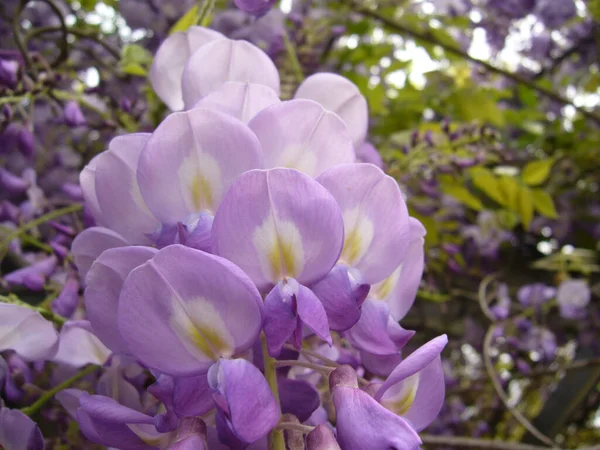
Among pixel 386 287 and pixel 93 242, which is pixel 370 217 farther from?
pixel 93 242

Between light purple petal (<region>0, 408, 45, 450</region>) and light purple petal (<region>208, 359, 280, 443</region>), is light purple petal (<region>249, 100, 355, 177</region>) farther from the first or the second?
light purple petal (<region>0, 408, 45, 450</region>)

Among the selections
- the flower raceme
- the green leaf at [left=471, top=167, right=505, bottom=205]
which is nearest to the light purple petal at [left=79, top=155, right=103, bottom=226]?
the flower raceme

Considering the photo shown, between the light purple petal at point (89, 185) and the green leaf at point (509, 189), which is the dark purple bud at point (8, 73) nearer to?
the light purple petal at point (89, 185)

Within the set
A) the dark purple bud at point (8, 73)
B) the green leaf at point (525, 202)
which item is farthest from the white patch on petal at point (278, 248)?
the green leaf at point (525, 202)

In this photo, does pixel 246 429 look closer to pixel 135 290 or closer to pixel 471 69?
pixel 135 290

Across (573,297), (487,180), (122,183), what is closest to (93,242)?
(122,183)

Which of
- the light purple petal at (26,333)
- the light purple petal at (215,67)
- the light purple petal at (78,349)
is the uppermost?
the light purple petal at (215,67)

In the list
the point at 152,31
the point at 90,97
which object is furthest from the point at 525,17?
the point at 90,97
